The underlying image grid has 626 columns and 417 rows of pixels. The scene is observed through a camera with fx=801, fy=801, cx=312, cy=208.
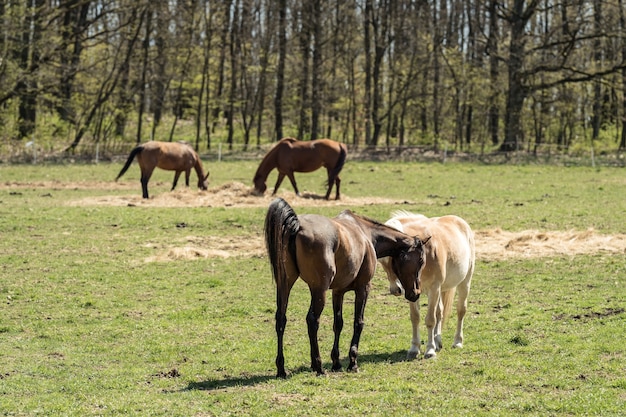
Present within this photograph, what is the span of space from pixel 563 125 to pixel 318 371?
50518 millimetres

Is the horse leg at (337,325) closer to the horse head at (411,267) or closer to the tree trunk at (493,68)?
the horse head at (411,267)

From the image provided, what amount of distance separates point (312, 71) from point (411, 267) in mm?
39194

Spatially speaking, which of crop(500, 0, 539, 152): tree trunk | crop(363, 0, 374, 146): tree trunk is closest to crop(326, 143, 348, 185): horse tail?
crop(500, 0, 539, 152): tree trunk

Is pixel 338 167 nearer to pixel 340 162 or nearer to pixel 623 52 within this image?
pixel 340 162

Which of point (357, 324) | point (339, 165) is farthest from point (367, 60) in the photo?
point (357, 324)

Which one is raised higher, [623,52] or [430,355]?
[623,52]

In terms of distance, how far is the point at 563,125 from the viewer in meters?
55.2

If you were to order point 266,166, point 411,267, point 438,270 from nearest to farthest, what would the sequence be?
point 411,267 → point 438,270 → point 266,166

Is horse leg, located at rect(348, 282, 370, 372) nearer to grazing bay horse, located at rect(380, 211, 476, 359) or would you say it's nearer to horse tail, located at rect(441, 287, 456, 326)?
grazing bay horse, located at rect(380, 211, 476, 359)

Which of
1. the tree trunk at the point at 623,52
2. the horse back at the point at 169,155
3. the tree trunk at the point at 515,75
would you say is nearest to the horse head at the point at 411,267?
the horse back at the point at 169,155

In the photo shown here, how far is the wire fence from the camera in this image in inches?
1481

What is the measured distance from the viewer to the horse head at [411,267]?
880cm

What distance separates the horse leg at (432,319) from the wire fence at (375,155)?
3019 cm

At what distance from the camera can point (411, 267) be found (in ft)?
28.9
